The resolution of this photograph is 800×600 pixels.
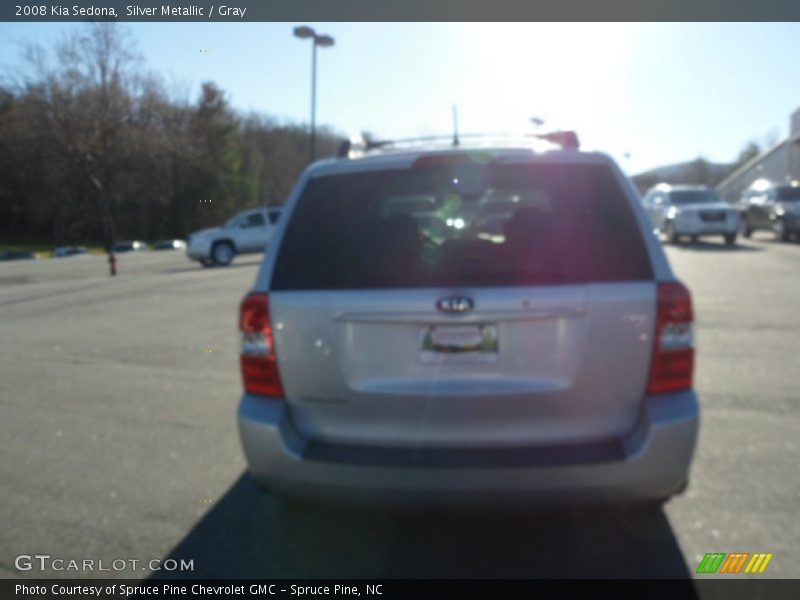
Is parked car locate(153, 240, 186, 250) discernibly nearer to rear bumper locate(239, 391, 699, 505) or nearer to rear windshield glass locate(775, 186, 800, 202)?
rear windshield glass locate(775, 186, 800, 202)

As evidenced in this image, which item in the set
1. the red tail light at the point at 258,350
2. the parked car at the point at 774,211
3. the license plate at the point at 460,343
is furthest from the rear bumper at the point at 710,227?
the red tail light at the point at 258,350

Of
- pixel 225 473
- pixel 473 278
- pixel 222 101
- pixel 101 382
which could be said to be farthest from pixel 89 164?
pixel 473 278

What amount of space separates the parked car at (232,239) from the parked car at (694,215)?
1231 cm

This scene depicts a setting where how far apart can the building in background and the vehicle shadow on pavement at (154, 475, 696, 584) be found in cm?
4542

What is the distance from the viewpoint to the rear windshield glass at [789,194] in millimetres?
27098

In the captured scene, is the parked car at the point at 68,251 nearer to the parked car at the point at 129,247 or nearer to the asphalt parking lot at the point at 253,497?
the parked car at the point at 129,247

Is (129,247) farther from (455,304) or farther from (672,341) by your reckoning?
(672,341)

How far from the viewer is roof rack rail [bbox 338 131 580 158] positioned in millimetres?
4180

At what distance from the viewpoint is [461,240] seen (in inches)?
165

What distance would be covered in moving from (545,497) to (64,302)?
13655 mm

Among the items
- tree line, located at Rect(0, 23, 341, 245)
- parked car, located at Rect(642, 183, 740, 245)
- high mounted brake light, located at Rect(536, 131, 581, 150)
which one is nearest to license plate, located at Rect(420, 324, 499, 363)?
high mounted brake light, located at Rect(536, 131, 581, 150)

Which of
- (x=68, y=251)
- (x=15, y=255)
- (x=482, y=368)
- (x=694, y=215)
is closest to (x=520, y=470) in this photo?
(x=482, y=368)

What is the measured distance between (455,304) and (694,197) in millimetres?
25944

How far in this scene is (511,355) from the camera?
346cm
